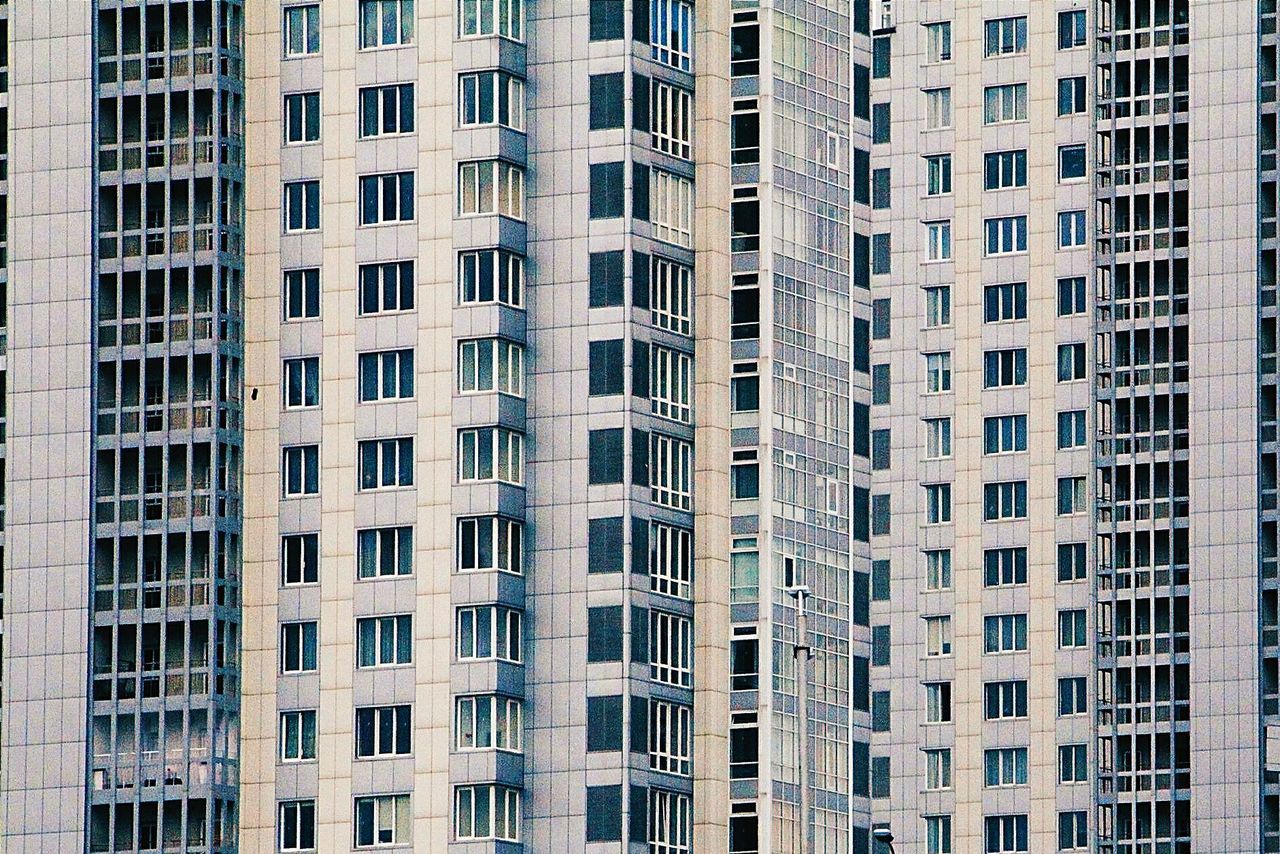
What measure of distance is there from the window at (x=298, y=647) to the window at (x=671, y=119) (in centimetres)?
2313

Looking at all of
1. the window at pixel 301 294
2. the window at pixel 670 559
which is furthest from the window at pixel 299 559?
the window at pixel 670 559

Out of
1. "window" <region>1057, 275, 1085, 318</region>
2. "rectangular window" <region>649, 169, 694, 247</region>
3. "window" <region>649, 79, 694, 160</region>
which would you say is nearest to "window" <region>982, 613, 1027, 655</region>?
"window" <region>1057, 275, 1085, 318</region>

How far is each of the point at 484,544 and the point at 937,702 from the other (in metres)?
47.2

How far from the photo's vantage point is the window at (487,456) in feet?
497

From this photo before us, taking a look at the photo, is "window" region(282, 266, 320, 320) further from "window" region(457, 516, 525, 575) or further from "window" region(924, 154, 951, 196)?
"window" region(924, 154, 951, 196)

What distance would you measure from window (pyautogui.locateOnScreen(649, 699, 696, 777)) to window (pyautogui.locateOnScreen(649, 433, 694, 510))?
7.89 meters

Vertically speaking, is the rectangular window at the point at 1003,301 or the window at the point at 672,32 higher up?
the window at the point at 672,32

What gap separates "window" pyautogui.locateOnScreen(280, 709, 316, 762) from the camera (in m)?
152

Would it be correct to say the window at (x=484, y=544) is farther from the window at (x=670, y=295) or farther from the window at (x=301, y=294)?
the window at (x=301, y=294)

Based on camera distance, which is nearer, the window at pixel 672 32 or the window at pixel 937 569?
the window at pixel 672 32

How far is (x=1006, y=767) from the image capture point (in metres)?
190

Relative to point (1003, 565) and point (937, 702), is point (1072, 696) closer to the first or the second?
point (937, 702)

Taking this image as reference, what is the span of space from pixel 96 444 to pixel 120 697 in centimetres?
992

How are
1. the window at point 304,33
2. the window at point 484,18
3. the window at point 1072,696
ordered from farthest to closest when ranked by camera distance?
the window at point 1072,696 → the window at point 304,33 → the window at point 484,18
